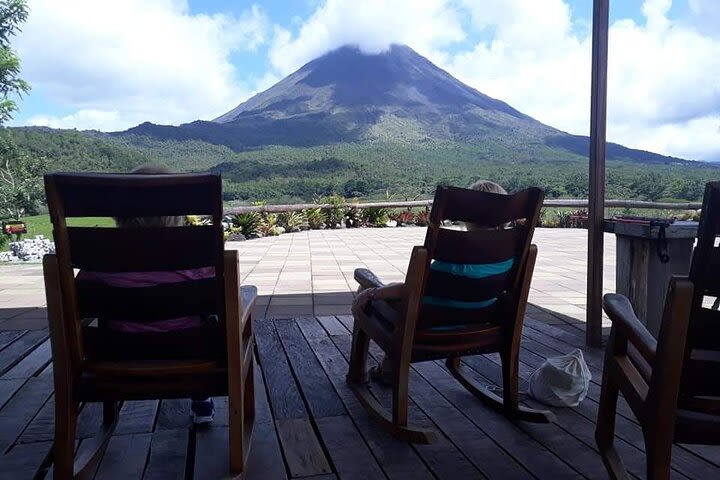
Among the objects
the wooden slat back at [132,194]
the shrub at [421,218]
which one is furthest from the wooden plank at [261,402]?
the shrub at [421,218]

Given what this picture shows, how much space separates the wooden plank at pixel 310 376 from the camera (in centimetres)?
197

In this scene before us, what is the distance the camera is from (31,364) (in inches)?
97.1

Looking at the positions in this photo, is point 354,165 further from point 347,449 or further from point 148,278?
point 148,278

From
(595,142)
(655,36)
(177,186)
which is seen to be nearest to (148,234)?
(177,186)

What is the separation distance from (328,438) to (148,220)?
0.87m

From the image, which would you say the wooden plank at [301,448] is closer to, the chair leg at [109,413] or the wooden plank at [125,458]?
the wooden plank at [125,458]

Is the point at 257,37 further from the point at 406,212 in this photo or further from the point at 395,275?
the point at 395,275

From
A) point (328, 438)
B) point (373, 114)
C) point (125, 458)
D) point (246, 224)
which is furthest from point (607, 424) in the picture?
point (373, 114)

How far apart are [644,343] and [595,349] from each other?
1595 mm

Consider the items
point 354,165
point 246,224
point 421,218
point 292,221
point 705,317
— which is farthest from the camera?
point 354,165

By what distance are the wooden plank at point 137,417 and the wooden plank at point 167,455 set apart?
0.08m

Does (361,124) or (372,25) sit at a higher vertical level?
(372,25)

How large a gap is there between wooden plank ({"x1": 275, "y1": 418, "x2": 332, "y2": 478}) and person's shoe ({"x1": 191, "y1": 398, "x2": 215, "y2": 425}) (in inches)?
9.1

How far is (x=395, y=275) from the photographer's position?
518 cm
